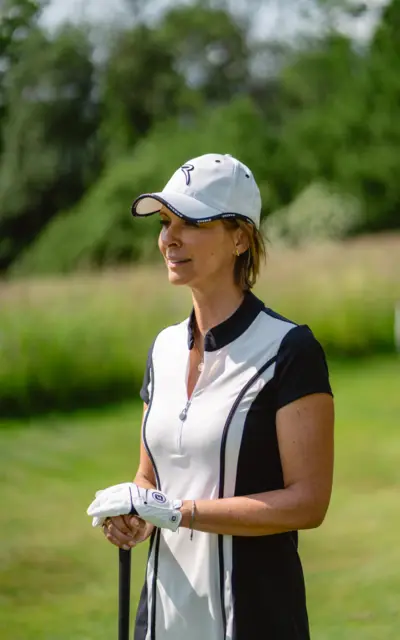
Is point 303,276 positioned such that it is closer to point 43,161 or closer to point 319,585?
point 43,161

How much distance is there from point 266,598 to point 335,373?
834 centimetres

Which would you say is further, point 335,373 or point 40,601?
point 335,373

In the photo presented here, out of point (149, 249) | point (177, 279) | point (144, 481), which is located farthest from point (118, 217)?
point (177, 279)

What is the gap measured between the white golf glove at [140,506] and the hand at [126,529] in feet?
0.08

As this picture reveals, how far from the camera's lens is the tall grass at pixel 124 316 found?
8.70m

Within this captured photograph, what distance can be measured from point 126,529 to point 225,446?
0.68 feet

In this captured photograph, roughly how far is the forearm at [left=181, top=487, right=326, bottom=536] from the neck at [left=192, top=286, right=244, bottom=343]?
10.9 inches

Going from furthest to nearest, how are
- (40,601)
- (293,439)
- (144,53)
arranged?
(144,53) < (40,601) < (293,439)

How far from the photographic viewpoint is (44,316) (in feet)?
30.8

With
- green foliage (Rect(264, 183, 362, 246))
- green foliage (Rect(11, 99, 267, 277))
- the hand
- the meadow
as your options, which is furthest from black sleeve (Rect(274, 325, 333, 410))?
green foliage (Rect(264, 183, 362, 246))

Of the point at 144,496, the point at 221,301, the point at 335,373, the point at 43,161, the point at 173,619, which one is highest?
the point at 43,161

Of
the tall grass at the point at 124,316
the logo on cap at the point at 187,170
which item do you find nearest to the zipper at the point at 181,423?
the logo on cap at the point at 187,170

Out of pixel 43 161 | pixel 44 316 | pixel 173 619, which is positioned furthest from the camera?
pixel 43 161


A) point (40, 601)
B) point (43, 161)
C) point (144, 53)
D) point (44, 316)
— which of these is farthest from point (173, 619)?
point (144, 53)
